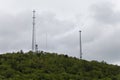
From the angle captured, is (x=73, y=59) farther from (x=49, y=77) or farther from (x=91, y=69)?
(x=49, y=77)

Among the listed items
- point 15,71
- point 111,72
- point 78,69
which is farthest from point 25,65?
point 111,72

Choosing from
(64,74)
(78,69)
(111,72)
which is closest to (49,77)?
(64,74)

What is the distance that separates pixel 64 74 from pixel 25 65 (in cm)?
307

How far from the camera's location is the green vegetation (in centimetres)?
3228

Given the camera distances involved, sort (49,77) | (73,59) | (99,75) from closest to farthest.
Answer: (49,77)
(99,75)
(73,59)

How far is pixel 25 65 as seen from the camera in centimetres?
3416

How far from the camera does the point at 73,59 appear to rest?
122 feet

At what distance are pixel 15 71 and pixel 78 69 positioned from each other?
461cm

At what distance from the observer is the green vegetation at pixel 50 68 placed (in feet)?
106

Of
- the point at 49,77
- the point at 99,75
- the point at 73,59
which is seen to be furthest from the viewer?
the point at 73,59

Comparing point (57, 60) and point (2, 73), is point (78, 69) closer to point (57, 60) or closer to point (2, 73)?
point (57, 60)

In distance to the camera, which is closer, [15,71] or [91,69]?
[15,71]

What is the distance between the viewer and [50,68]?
112ft

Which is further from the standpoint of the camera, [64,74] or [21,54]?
[21,54]
